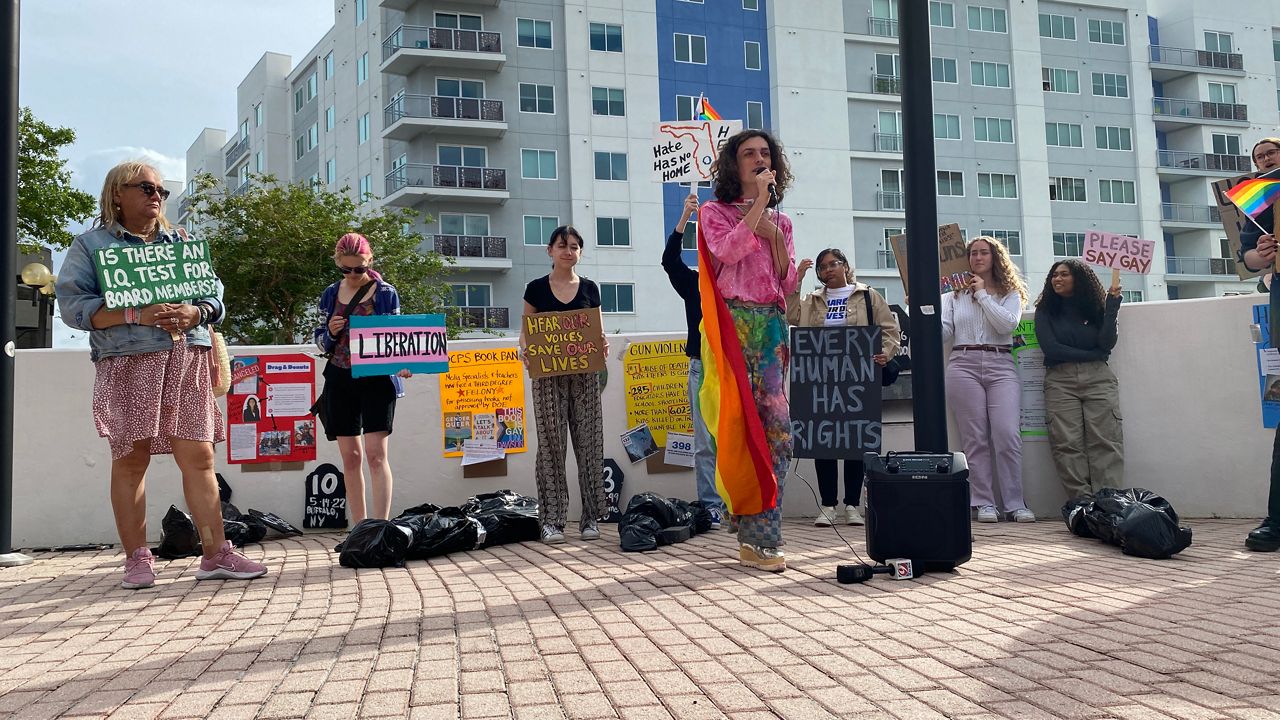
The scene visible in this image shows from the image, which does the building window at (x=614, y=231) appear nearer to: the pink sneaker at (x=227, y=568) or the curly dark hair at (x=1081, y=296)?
the curly dark hair at (x=1081, y=296)

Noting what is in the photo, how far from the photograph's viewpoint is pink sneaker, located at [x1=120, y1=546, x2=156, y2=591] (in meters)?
5.73

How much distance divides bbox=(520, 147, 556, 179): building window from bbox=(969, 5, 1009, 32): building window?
24.7 metres

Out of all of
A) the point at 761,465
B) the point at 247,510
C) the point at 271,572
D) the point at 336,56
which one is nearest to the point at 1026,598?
the point at 761,465

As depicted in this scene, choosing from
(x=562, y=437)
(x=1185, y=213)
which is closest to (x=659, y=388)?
(x=562, y=437)

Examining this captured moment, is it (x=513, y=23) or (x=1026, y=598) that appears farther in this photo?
(x=513, y=23)

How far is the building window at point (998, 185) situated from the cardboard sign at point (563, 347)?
5214 centimetres

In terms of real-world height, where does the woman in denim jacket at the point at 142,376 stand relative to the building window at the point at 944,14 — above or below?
below

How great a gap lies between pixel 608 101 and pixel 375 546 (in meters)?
44.8

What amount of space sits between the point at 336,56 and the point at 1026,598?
57.0m

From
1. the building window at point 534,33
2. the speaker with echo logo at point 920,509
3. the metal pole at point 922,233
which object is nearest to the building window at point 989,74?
the building window at point 534,33

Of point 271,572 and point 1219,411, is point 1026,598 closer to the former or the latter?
point 271,572

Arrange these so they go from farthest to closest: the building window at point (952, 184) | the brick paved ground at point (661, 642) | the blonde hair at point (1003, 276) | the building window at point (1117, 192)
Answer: the building window at point (1117, 192) → the building window at point (952, 184) → the blonde hair at point (1003, 276) → the brick paved ground at point (661, 642)

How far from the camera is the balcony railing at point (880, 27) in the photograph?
55.4 metres

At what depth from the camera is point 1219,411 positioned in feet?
27.8
